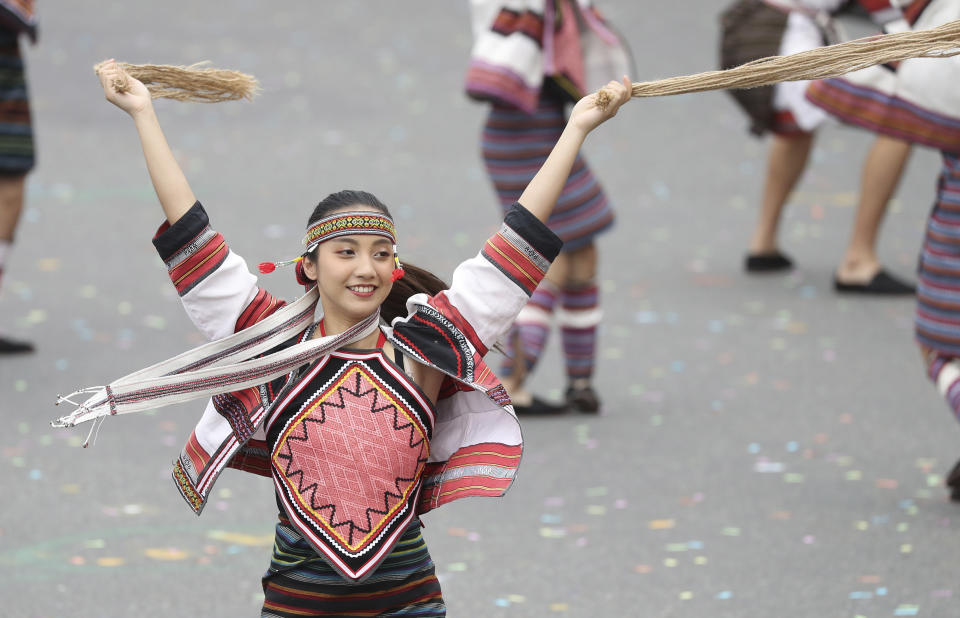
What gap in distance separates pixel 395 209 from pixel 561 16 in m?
3.23

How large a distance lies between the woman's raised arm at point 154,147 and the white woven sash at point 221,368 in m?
0.25

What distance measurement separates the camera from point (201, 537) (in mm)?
4137

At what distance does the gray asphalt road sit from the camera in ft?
12.7

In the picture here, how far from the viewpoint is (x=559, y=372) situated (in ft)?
19.4

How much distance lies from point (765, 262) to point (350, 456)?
5.06 meters

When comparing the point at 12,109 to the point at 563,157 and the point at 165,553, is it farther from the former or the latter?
the point at 563,157

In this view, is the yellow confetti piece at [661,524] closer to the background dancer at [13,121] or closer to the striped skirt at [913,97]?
the striped skirt at [913,97]

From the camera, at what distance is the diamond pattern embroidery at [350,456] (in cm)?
258

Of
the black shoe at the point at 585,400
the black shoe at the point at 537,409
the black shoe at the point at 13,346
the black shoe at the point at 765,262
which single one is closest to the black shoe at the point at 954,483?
the black shoe at the point at 585,400

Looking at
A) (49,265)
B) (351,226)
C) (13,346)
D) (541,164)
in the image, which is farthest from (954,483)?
(49,265)

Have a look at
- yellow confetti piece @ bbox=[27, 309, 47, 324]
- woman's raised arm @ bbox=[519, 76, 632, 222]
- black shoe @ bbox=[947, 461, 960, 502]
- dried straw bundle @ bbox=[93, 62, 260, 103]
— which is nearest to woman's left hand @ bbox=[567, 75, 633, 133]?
woman's raised arm @ bbox=[519, 76, 632, 222]

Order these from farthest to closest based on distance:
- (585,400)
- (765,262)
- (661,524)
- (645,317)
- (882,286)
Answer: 1. (765,262)
2. (882,286)
3. (645,317)
4. (585,400)
5. (661,524)

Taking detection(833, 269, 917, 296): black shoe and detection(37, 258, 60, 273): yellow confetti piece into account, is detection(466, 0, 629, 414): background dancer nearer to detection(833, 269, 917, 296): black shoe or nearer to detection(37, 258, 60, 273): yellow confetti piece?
detection(833, 269, 917, 296): black shoe

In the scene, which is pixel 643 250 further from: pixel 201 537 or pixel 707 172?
pixel 201 537
